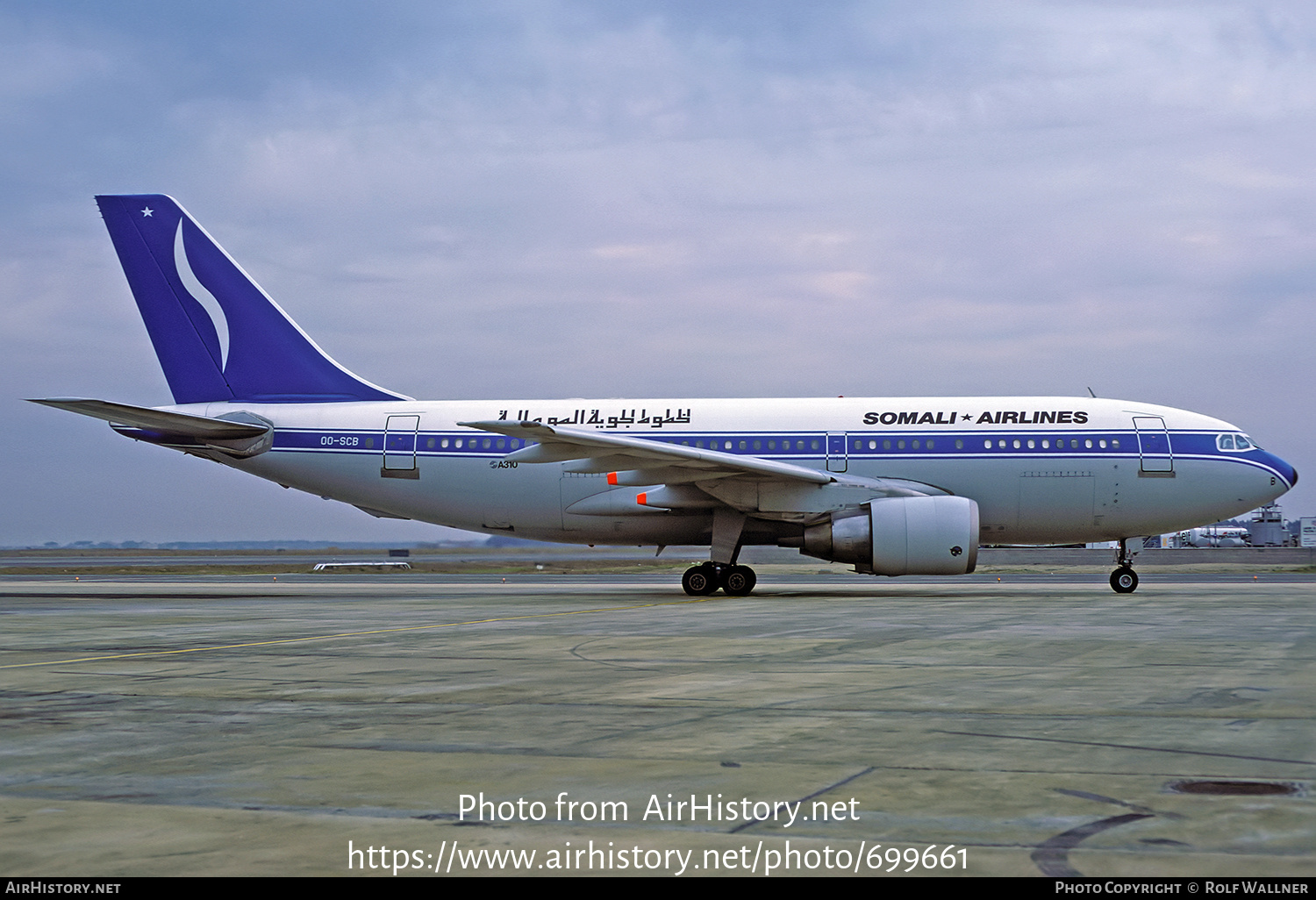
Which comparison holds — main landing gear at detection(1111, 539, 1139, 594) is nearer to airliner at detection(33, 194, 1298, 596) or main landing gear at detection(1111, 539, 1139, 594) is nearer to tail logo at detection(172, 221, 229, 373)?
airliner at detection(33, 194, 1298, 596)

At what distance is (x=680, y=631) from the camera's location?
514 inches

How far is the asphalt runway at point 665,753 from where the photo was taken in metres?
3.81

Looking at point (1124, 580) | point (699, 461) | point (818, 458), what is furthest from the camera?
point (818, 458)

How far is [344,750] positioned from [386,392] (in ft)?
66.2

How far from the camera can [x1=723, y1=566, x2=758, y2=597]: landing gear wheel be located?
2300cm

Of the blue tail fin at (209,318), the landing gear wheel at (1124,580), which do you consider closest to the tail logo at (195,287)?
the blue tail fin at (209,318)

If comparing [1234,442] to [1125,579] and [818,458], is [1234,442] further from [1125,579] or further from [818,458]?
[818,458]

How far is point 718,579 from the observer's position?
75.6 ft

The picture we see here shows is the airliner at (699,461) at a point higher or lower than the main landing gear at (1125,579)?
higher

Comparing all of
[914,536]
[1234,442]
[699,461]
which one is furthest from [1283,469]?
[699,461]

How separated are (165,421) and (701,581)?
1115cm

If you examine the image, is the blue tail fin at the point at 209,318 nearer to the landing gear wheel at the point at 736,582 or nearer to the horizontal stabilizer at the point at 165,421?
the horizontal stabilizer at the point at 165,421

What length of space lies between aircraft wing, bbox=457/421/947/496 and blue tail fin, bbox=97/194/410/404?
5622 mm
